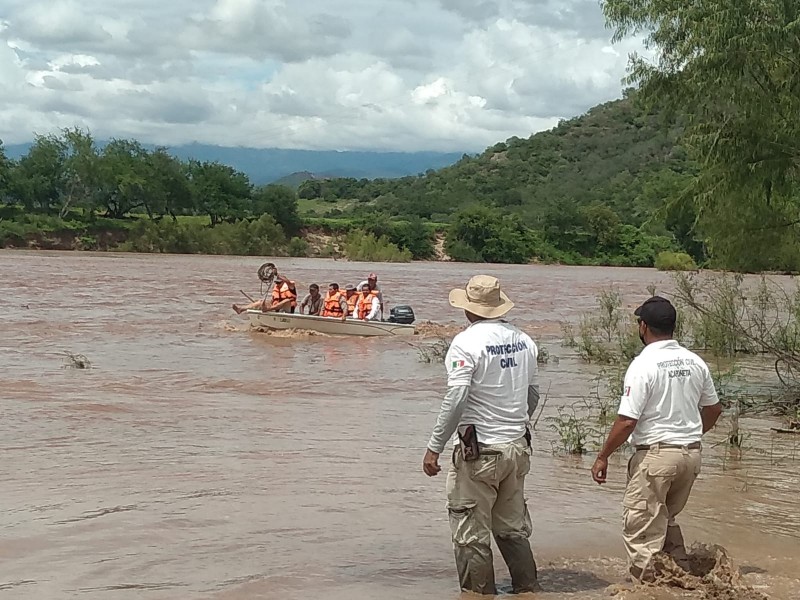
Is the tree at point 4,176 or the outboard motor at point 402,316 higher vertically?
the tree at point 4,176

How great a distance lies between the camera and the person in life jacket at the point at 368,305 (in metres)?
21.8

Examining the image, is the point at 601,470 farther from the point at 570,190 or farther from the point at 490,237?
the point at 570,190

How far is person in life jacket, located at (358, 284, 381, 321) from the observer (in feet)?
71.4

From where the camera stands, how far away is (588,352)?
734 inches

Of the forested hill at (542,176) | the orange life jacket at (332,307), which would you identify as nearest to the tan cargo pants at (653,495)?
the orange life jacket at (332,307)

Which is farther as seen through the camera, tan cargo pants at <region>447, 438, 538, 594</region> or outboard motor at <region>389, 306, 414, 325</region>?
outboard motor at <region>389, 306, 414, 325</region>

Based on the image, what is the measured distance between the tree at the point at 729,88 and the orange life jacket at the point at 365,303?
9793 mm

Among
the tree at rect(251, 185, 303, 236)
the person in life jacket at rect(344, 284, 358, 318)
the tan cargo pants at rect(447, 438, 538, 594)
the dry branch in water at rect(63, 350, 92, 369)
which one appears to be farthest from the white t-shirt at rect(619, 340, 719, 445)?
the tree at rect(251, 185, 303, 236)

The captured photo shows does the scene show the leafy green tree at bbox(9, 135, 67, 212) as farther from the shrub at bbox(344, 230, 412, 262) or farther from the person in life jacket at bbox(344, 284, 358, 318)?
the person in life jacket at bbox(344, 284, 358, 318)

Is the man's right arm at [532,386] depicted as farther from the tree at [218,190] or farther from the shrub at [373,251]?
the tree at [218,190]

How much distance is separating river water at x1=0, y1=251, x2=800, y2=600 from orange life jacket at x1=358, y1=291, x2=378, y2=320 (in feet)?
8.84

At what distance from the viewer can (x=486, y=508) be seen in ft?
19.2

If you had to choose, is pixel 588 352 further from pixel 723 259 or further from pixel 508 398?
pixel 508 398

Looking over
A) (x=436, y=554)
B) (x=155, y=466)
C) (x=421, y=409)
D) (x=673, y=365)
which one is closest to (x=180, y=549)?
(x=436, y=554)
